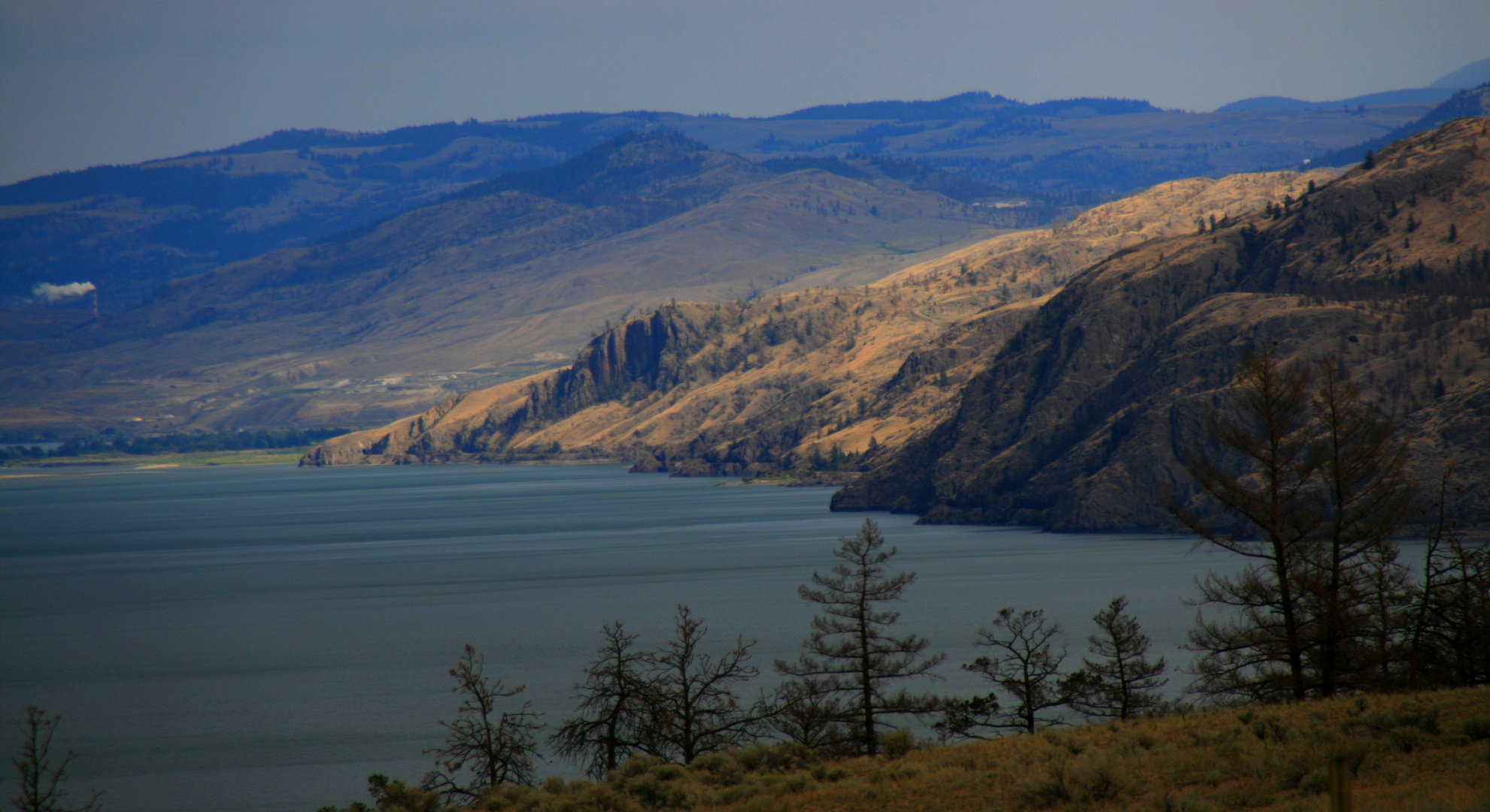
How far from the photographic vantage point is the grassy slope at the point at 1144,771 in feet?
76.2

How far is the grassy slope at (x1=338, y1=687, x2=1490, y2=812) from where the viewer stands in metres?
23.2

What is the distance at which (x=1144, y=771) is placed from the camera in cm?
2655

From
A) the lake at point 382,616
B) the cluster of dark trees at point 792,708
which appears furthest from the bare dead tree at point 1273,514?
the lake at point 382,616

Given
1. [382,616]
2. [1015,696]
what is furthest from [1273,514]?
[382,616]

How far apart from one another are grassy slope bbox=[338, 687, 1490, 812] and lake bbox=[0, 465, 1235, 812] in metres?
21.7

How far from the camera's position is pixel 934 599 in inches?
3738

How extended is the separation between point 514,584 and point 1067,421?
64.5 m

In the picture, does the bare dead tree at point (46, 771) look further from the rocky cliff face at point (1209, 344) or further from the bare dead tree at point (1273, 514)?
the rocky cliff face at point (1209, 344)

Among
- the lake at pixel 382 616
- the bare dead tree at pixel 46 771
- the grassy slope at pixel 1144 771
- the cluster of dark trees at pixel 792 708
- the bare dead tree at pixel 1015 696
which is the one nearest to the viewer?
the grassy slope at pixel 1144 771

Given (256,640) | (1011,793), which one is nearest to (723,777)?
(1011,793)

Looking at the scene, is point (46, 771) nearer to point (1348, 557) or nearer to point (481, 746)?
point (481, 746)

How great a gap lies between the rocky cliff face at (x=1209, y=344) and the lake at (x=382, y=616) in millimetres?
7231

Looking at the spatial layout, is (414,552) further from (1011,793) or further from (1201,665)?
(1011,793)

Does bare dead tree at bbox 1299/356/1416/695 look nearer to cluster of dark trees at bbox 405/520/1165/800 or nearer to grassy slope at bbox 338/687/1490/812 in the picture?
grassy slope at bbox 338/687/1490/812
